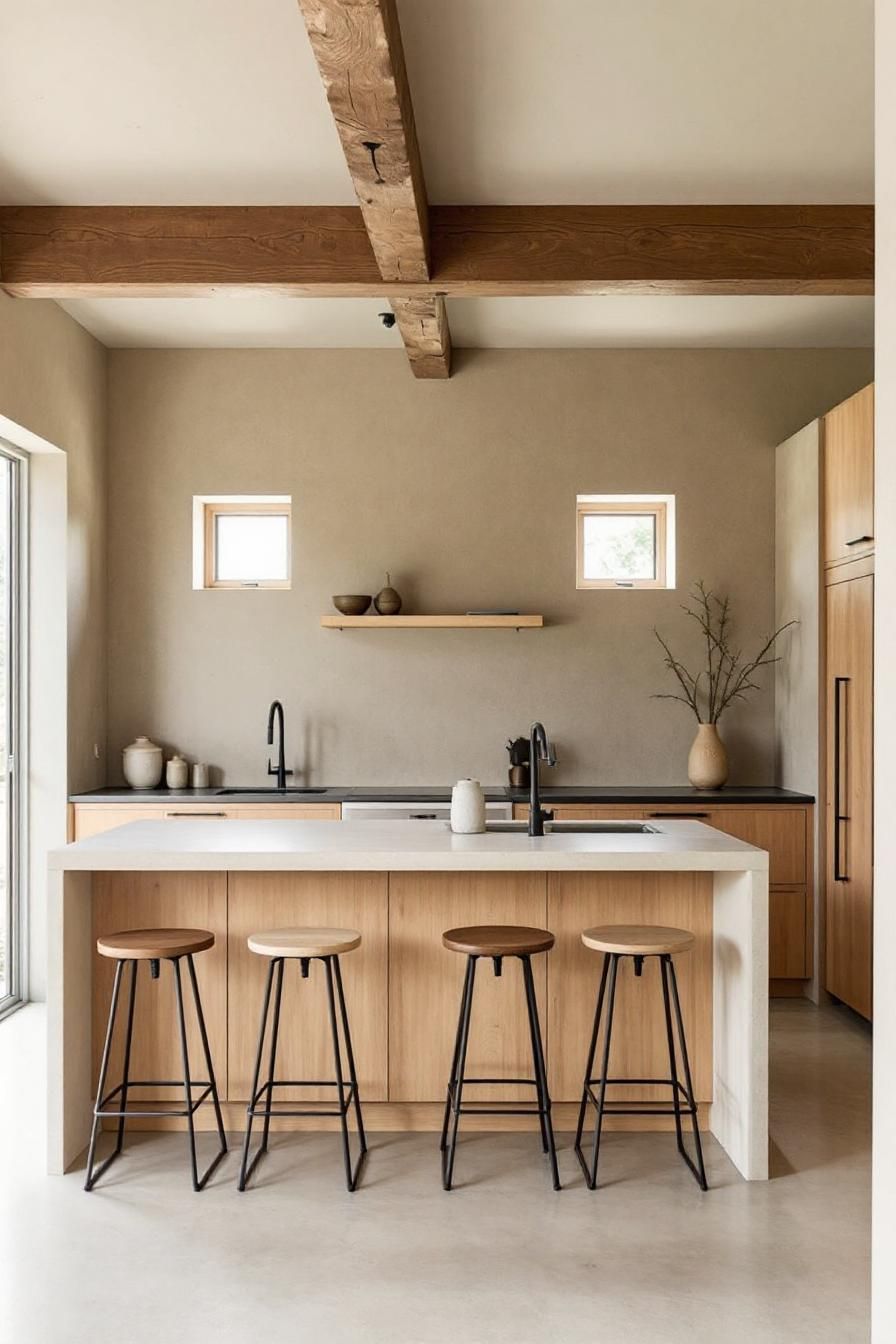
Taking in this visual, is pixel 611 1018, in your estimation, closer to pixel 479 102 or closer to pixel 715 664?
pixel 479 102

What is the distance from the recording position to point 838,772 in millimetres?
5223

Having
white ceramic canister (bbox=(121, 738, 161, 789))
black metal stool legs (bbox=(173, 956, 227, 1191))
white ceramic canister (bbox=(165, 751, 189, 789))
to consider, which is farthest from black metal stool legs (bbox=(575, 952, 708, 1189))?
white ceramic canister (bbox=(121, 738, 161, 789))

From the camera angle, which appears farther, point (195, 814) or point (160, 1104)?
point (195, 814)

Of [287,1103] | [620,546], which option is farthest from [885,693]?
[620,546]

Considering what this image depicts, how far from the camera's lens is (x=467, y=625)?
5.89 m

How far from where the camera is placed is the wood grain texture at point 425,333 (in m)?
4.74

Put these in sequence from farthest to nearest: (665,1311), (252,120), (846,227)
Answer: (846,227) → (252,120) → (665,1311)

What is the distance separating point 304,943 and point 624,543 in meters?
3.54

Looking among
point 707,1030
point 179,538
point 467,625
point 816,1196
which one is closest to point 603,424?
point 467,625

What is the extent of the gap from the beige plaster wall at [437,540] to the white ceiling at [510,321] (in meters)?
0.17

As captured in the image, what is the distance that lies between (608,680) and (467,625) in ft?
2.73

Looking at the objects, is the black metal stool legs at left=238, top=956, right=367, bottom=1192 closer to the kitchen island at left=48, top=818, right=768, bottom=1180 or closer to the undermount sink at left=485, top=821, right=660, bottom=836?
the kitchen island at left=48, top=818, right=768, bottom=1180

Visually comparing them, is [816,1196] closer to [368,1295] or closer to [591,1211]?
[591,1211]

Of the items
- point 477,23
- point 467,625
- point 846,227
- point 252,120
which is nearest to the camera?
point 477,23
